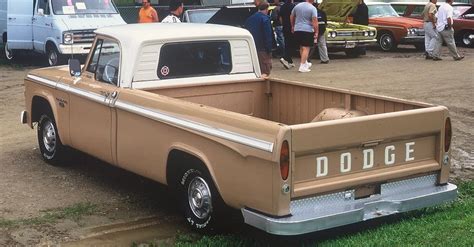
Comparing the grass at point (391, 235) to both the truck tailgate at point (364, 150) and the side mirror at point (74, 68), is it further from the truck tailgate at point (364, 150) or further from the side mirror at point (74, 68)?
the side mirror at point (74, 68)

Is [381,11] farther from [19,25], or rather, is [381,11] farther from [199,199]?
[199,199]

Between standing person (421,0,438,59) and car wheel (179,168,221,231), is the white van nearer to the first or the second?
standing person (421,0,438,59)

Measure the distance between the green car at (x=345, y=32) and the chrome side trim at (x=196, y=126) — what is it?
14.2 meters

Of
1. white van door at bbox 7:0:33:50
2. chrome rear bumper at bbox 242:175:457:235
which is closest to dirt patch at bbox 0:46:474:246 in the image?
chrome rear bumper at bbox 242:175:457:235

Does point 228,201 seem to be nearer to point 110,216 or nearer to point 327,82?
point 110,216

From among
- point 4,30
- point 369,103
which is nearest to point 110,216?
point 369,103

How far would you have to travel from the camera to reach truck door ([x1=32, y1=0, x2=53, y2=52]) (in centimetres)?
1799

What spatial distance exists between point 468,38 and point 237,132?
2089 cm

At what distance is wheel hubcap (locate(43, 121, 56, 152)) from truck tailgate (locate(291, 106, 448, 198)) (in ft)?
13.2

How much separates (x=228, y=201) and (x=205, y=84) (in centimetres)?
210

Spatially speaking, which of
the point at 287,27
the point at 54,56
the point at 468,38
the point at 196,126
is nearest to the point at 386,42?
the point at 468,38

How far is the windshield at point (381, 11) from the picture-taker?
23984 mm

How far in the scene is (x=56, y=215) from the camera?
684 centimetres

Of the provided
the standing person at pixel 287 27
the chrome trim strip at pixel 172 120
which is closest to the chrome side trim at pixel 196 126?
the chrome trim strip at pixel 172 120
